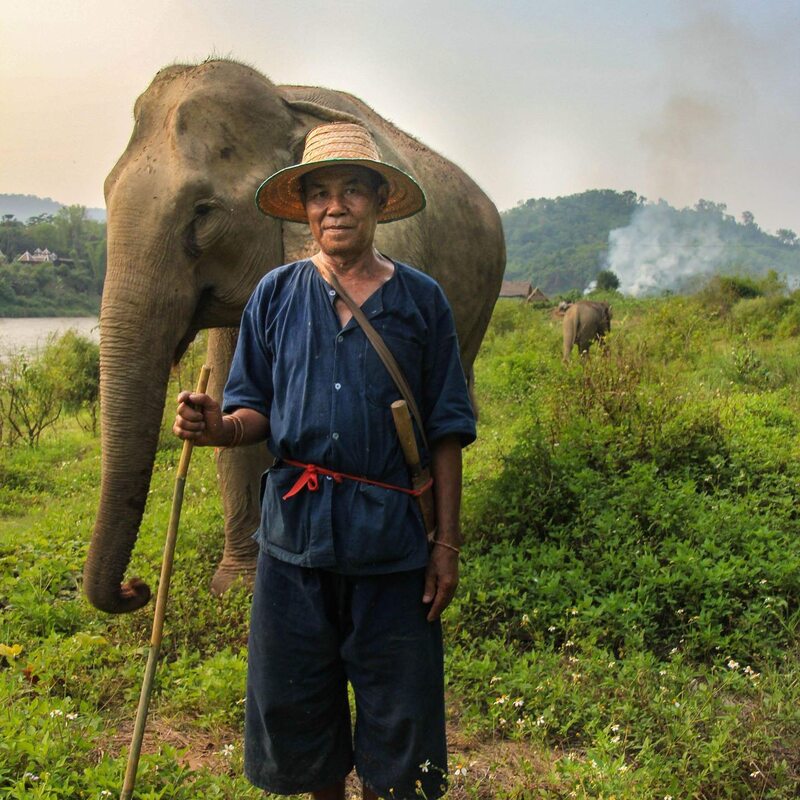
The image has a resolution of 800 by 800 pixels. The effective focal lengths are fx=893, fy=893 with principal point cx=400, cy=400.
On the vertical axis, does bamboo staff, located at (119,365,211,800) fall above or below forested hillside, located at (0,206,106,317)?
below

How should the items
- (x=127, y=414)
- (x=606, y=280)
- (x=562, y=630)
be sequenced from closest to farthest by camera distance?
(x=127, y=414) → (x=562, y=630) → (x=606, y=280)

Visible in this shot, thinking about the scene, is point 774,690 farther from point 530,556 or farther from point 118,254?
point 118,254

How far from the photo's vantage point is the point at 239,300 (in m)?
4.27

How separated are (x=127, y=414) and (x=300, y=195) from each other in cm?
139

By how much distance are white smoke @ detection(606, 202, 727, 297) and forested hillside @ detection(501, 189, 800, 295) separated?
5.7 inches

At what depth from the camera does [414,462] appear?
8.14 feet

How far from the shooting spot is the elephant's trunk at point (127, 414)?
3.47 metres

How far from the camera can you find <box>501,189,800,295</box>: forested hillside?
119 m

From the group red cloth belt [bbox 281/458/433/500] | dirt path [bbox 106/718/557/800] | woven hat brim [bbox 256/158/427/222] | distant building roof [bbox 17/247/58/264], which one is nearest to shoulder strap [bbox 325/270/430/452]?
red cloth belt [bbox 281/458/433/500]

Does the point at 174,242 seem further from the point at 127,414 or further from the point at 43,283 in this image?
the point at 43,283

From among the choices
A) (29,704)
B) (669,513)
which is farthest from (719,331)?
(29,704)

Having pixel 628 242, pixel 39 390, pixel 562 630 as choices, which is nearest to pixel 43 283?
pixel 39 390

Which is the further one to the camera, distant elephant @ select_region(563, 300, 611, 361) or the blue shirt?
distant elephant @ select_region(563, 300, 611, 361)

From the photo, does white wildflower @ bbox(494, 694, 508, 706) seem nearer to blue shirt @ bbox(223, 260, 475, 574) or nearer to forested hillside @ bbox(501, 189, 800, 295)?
blue shirt @ bbox(223, 260, 475, 574)
